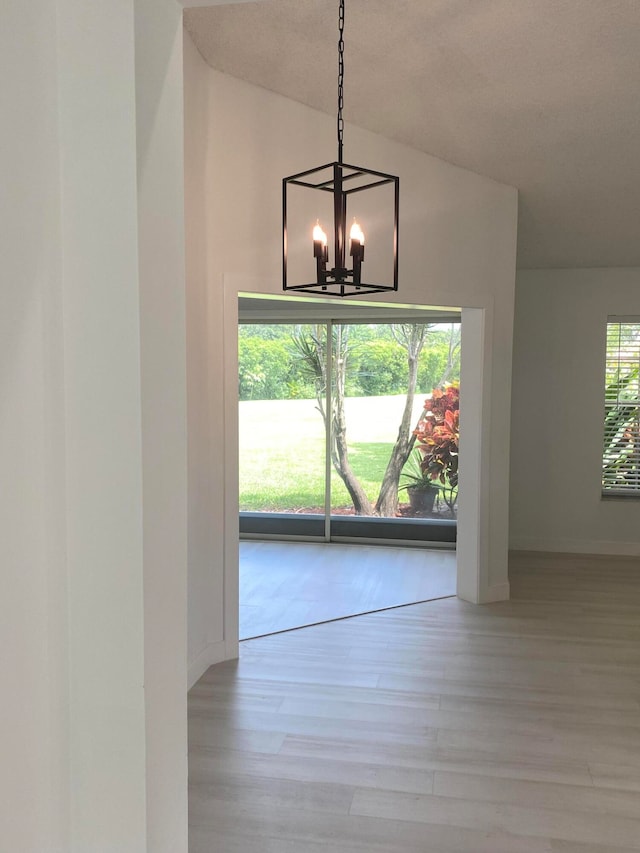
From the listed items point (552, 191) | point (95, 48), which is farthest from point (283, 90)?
point (95, 48)

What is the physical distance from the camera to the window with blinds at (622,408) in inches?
251

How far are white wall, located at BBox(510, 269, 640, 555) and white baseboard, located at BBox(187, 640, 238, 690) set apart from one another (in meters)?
3.43

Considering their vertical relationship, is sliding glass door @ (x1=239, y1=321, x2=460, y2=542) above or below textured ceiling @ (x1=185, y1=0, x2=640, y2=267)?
below

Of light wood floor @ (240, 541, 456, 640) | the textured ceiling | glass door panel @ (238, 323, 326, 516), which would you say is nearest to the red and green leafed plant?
light wood floor @ (240, 541, 456, 640)

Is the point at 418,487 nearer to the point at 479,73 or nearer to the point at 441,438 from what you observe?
the point at 441,438

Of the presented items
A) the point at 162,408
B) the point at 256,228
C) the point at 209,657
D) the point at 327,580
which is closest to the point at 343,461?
the point at 327,580

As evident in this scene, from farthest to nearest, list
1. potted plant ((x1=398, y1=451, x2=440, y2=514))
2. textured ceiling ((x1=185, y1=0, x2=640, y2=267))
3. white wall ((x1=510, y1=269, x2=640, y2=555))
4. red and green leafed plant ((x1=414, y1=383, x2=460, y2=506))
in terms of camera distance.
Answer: potted plant ((x1=398, y1=451, x2=440, y2=514)), red and green leafed plant ((x1=414, y1=383, x2=460, y2=506)), white wall ((x1=510, y1=269, x2=640, y2=555)), textured ceiling ((x1=185, y1=0, x2=640, y2=267))

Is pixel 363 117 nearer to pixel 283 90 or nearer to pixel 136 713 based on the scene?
pixel 283 90

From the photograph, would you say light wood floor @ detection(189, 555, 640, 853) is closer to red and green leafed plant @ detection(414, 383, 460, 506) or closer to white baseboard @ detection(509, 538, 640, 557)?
white baseboard @ detection(509, 538, 640, 557)

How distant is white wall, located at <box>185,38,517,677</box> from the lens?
144 inches

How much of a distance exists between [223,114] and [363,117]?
87 centimetres

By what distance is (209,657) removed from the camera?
386cm

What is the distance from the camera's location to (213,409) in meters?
3.82

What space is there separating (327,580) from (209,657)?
1.78 metres
